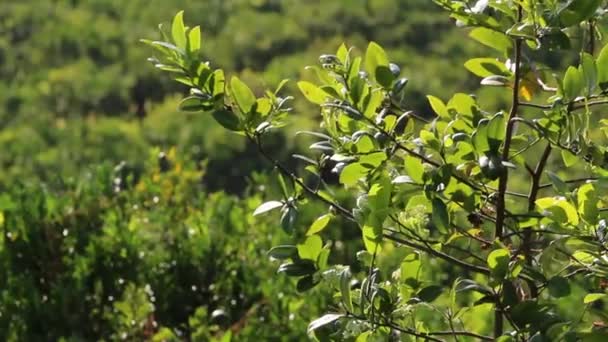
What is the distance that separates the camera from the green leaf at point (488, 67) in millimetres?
2004

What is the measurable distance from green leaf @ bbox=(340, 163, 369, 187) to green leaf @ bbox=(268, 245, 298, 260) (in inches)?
6.4

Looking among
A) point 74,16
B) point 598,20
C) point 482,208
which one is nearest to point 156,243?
point 482,208

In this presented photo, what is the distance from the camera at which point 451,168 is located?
1810 millimetres

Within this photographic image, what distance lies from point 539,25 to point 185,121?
7513 millimetres

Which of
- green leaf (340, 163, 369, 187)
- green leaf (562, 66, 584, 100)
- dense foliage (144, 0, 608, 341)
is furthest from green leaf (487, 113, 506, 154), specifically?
green leaf (340, 163, 369, 187)

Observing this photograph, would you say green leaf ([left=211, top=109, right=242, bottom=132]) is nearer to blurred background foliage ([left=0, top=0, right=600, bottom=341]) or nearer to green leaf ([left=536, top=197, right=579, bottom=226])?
blurred background foliage ([left=0, top=0, right=600, bottom=341])

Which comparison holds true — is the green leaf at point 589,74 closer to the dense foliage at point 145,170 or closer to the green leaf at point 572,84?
the green leaf at point 572,84

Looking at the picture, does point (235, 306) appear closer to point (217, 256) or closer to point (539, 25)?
point (217, 256)

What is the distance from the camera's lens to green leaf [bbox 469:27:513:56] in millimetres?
1929

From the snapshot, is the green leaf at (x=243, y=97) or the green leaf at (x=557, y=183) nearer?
the green leaf at (x=557, y=183)

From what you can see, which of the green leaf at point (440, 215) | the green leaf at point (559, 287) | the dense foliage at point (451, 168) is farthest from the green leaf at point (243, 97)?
the green leaf at point (559, 287)

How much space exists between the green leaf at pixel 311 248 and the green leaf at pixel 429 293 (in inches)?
7.5

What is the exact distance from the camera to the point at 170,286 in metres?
3.38

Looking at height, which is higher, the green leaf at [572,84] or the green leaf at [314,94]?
the green leaf at [572,84]
